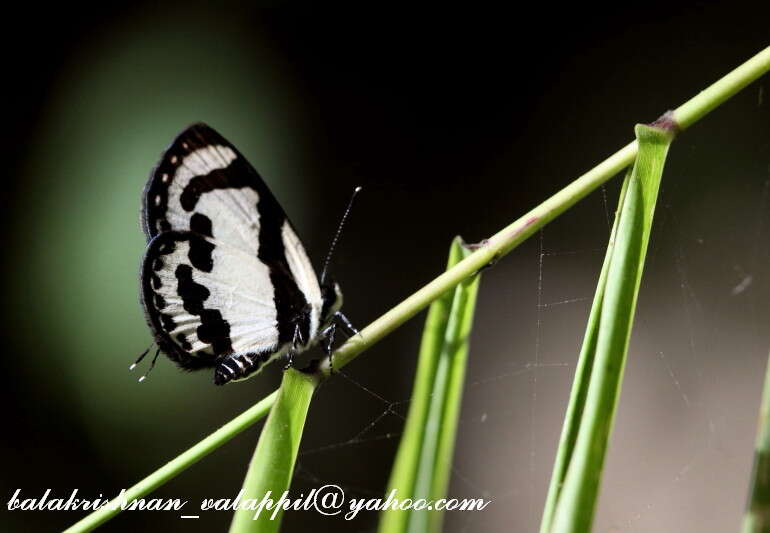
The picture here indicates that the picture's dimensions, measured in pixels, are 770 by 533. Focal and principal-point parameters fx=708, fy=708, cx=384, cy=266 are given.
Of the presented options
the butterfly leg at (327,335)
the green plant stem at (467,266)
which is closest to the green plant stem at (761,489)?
the green plant stem at (467,266)

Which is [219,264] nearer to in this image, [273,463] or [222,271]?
[222,271]

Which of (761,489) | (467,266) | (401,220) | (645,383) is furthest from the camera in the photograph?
(401,220)

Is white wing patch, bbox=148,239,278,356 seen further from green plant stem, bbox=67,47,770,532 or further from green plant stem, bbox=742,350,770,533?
green plant stem, bbox=742,350,770,533

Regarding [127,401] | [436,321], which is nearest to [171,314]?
[436,321]

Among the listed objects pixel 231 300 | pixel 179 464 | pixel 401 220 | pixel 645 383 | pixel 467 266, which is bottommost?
pixel 179 464

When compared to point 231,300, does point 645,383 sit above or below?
above

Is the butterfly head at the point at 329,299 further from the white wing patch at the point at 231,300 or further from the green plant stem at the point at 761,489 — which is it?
the green plant stem at the point at 761,489

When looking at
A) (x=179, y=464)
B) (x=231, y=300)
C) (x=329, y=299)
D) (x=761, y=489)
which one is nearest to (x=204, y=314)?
(x=231, y=300)
